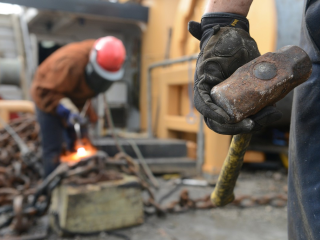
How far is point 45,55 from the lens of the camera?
40.0 ft

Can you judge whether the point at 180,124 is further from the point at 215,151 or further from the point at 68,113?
the point at 68,113

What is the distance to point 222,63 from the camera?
3.71ft

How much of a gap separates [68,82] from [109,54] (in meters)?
0.50

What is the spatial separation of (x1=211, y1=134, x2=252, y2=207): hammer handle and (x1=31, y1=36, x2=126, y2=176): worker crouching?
2407 mm

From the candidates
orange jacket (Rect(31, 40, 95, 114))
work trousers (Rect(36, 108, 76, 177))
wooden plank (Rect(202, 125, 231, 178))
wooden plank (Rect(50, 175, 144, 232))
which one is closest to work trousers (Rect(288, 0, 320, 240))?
wooden plank (Rect(50, 175, 144, 232))

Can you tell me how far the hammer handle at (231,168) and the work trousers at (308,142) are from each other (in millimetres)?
168

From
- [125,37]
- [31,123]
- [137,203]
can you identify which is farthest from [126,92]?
[137,203]

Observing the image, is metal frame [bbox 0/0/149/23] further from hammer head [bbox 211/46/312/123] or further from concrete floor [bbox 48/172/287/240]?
hammer head [bbox 211/46/312/123]

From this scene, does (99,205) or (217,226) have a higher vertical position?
(99,205)

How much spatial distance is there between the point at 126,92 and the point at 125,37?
1.37 meters

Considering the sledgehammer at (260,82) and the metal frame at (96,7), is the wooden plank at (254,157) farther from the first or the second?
the sledgehammer at (260,82)

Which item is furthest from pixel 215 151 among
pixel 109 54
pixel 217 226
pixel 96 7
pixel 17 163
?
pixel 96 7

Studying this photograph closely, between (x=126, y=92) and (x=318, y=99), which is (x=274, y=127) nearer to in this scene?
(x=126, y=92)

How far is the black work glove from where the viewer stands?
1.05m
